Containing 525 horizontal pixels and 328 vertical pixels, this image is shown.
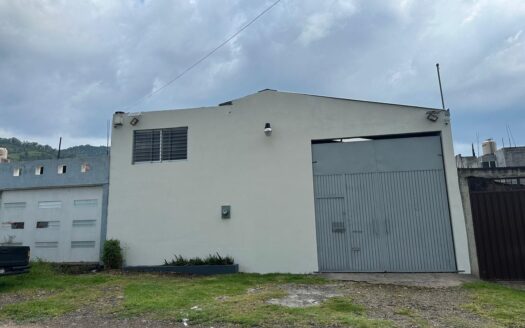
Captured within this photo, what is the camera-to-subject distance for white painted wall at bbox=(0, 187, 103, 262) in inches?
494

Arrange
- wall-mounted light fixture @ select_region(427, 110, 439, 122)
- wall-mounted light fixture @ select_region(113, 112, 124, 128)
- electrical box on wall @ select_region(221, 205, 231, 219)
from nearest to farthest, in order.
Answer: wall-mounted light fixture @ select_region(427, 110, 439, 122), electrical box on wall @ select_region(221, 205, 231, 219), wall-mounted light fixture @ select_region(113, 112, 124, 128)

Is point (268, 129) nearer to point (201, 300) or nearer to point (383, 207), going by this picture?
point (383, 207)

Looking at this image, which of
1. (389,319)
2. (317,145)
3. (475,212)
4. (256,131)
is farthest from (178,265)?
(475,212)

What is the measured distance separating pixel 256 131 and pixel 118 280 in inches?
233

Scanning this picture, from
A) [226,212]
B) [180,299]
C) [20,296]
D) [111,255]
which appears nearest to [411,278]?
[226,212]

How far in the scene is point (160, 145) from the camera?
41.4 feet

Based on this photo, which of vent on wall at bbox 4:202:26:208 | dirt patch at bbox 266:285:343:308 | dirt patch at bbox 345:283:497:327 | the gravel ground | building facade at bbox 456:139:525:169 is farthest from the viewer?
building facade at bbox 456:139:525:169

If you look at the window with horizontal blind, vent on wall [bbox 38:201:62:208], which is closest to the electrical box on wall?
the window with horizontal blind

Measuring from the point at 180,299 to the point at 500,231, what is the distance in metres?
8.53

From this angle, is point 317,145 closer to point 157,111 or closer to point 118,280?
point 157,111

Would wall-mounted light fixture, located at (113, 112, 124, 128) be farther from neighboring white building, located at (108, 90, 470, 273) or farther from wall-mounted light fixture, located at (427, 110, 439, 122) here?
wall-mounted light fixture, located at (427, 110, 439, 122)

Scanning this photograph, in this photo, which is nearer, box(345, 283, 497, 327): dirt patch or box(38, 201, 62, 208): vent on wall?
box(345, 283, 497, 327): dirt patch

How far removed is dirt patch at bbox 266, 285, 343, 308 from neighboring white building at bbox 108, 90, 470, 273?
195 centimetres

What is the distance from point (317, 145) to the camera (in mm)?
11672
